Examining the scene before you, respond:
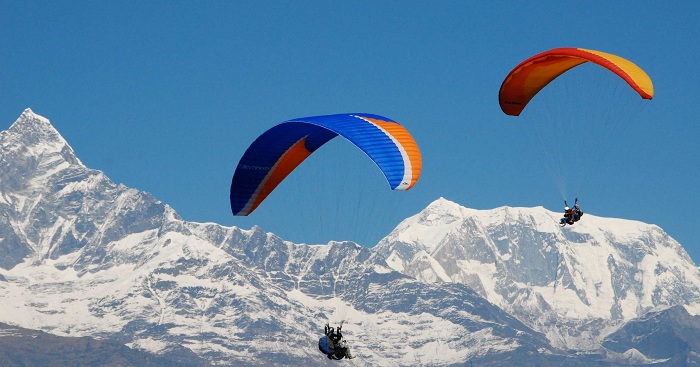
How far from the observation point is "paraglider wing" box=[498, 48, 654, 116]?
66.5 m

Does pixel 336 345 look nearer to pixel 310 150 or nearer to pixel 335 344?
pixel 335 344

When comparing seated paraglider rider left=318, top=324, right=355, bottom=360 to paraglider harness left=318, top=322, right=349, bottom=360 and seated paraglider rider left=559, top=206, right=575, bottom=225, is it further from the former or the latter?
seated paraglider rider left=559, top=206, right=575, bottom=225

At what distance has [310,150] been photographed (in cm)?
7538

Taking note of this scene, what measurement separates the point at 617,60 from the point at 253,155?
19.7 m

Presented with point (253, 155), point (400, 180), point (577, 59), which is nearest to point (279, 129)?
point (253, 155)

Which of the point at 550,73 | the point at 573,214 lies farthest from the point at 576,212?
the point at 550,73

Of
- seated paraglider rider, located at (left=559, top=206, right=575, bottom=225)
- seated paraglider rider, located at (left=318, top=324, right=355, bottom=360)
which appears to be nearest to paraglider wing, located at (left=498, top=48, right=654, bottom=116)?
seated paraglider rider, located at (left=559, top=206, right=575, bottom=225)

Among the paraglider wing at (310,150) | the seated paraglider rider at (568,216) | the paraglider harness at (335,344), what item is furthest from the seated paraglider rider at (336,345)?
the seated paraglider rider at (568,216)

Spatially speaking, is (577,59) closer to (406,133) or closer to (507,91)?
(507,91)

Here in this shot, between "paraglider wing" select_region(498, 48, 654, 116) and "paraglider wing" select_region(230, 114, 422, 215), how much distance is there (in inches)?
338

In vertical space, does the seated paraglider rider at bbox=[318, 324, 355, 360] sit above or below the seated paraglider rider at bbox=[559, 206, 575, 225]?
below

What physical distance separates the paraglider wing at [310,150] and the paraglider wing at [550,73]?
8.59 metres

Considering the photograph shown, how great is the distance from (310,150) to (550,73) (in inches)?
548

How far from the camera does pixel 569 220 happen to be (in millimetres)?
73438
